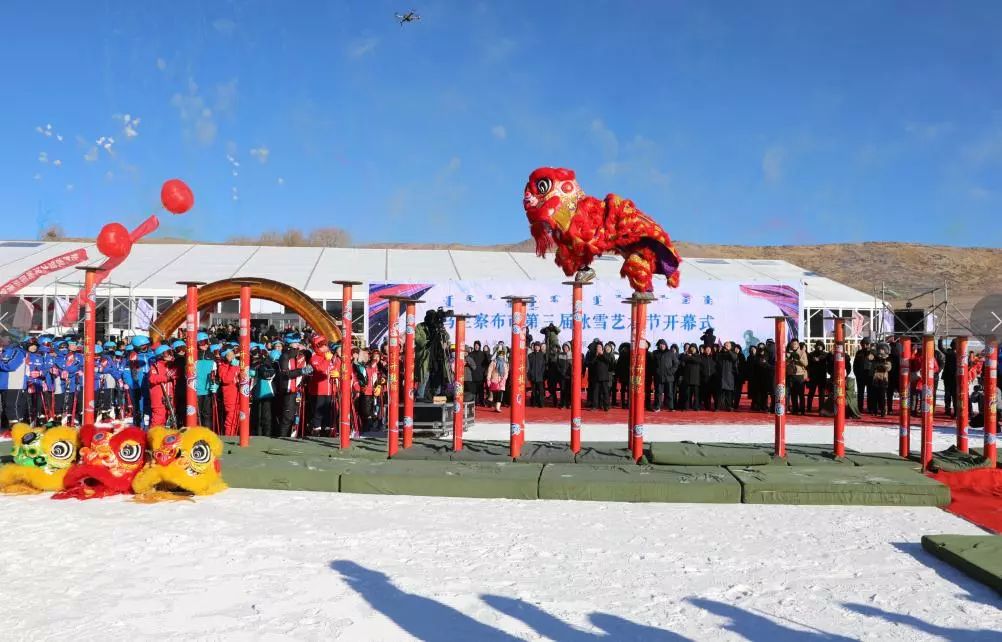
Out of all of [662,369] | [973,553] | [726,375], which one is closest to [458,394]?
[973,553]

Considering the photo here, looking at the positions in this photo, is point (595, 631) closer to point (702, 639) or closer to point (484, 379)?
point (702, 639)

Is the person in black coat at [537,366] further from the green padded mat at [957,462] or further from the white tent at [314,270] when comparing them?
the green padded mat at [957,462]

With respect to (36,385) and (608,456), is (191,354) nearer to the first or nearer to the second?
(36,385)

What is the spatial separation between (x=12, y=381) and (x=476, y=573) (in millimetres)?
9131

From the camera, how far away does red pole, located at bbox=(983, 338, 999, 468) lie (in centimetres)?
834

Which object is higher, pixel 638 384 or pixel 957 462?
pixel 638 384

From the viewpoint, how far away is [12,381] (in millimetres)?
11109

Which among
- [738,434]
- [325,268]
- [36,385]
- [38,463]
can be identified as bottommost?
[738,434]

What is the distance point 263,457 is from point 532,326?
36.4ft

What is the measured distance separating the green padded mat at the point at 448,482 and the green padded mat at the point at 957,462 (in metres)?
4.16

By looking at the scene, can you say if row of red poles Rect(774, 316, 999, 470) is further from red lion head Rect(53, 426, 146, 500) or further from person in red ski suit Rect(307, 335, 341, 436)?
red lion head Rect(53, 426, 146, 500)

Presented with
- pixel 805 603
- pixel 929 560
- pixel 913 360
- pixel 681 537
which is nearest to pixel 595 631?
pixel 805 603

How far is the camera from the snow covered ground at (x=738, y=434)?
36.1ft

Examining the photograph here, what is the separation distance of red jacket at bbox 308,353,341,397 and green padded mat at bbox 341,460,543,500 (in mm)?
3111
